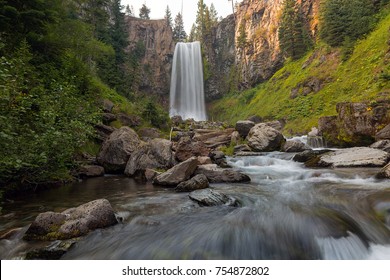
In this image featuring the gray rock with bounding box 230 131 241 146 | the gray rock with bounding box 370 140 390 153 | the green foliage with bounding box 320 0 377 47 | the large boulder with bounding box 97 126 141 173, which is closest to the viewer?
the gray rock with bounding box 370 140 390 153

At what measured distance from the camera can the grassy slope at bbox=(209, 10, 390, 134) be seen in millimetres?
22547

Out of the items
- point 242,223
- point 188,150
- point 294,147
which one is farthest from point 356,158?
point 242,223

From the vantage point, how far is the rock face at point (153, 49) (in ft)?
179

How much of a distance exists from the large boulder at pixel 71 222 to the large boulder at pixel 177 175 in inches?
160

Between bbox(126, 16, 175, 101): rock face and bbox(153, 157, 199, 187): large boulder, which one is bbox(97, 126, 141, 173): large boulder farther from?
bbox(126, 16, 175, 101): rock face

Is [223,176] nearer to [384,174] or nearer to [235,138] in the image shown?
[384,174]

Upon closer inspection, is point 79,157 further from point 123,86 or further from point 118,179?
point 123,86

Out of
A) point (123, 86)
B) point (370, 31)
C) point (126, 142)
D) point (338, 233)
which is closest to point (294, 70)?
point (370, 31)

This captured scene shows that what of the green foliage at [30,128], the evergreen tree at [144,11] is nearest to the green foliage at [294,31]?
the green foliage at [30,128]

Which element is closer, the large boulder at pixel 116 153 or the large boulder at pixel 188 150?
the large boulder at pixel 116 153

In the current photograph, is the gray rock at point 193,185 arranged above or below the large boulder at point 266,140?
below

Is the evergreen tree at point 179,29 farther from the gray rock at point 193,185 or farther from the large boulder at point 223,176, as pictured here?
the gray rock at point 193,185

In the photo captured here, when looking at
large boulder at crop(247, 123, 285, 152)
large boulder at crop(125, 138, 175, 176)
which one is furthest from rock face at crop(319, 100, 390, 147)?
large boulder at crop(125, 138, 175, 176)

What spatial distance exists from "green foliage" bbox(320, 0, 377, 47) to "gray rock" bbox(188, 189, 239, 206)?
30.1 meters
